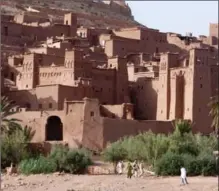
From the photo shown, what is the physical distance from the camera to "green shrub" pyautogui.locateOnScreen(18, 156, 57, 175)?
32656 mm

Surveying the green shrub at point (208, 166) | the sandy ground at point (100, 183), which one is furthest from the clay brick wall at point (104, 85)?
the green shrub at point (208, 166)

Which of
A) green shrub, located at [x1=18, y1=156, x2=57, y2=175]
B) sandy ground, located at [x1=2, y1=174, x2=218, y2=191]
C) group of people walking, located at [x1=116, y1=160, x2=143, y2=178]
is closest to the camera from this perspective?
sandy ground, located at [x1=2, y1=174, x2=218, y2=191]

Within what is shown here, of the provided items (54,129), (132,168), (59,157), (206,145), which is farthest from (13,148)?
(206,145)

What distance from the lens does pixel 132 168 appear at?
30.5m

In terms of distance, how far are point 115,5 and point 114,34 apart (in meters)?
22.7

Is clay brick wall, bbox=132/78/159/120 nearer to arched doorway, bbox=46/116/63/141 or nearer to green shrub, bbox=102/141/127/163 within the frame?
arched doorway, bbox=46/116/63/141

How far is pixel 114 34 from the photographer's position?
6069cm

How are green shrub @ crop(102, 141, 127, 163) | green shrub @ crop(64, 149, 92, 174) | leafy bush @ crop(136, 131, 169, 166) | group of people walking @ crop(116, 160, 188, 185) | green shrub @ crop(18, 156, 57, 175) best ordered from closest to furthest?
1. group of people walking @ crop(116, 160, 188, 185)
2. green shrub @ crop(18, 156, 57, 175)
3. green shrub @ crop(64, 149, 92, 174)
4. leafy bush @ crop(136, 131, 169, 166)
5. green shrub @ crop(102, 141, 127, 163)

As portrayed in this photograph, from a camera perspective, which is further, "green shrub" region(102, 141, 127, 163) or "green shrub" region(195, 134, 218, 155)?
"green shrub" region(102, 141, 127, 163)

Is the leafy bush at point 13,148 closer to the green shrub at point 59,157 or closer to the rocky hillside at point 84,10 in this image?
the green shrub at point 59,157

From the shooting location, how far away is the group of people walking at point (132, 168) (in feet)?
97.3

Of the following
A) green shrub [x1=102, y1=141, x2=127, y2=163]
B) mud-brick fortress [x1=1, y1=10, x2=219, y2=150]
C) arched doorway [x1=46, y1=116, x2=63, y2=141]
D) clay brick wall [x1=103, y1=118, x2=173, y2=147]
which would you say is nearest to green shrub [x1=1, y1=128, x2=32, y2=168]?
green shrub [x1=102, y1=141, x2=127, y2=163]

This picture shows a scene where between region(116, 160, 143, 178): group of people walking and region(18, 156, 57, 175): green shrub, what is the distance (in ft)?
9.37

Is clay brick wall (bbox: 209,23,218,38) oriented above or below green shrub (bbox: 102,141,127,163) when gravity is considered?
above
